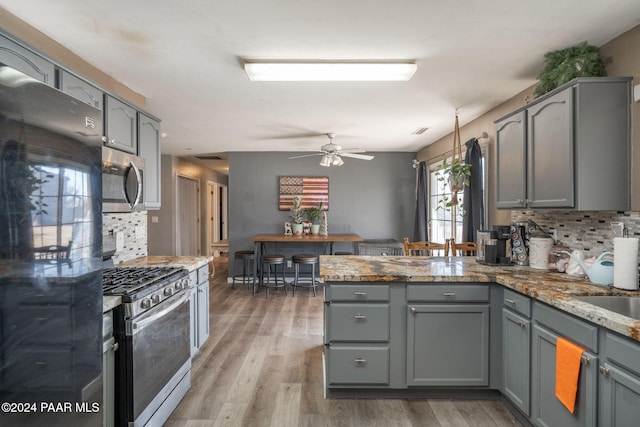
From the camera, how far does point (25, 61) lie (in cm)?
160

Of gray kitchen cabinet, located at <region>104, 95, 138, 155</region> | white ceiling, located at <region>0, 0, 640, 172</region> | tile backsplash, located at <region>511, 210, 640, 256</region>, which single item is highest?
white ceiling, located at <region>0, 0, 640, 172</region>

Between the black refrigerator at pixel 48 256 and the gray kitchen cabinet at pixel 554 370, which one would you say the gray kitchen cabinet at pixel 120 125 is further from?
the gray kitchen cabinet at pixel 554 370

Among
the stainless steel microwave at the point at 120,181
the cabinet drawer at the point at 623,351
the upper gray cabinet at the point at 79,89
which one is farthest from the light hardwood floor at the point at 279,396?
the upper gray cabinet at the point at 79,89

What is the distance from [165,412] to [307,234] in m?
3.97

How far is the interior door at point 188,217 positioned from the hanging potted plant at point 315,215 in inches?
112

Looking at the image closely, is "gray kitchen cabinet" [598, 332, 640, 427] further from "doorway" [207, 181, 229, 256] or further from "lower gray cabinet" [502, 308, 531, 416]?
"doorway" [207, 181, 229, 256]

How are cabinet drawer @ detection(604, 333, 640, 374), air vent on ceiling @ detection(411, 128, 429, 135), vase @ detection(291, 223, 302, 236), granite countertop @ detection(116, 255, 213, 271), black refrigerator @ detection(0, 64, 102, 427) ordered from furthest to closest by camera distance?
vase @ detection(291, 223, 302, 236) → air vent on ceiling @ detection(411, 128, 429, 135) → granite countertop @ detection(116, 255, 213, 271) → cabinet drawer @ detection(604, 333, 640, 374) → black refrigerator @ detection(0, 64, 102, 427)

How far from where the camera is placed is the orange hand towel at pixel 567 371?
5.11 ft

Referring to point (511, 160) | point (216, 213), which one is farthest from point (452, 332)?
point (216, 213)

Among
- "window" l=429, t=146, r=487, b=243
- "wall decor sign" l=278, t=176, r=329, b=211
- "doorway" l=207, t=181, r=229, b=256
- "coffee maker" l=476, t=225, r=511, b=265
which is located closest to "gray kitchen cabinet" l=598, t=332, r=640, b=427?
"coffee maker" l=476, t=225, r=511, b=265

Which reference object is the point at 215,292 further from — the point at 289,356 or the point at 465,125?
the point at 465,125

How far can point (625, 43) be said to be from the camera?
2027mm

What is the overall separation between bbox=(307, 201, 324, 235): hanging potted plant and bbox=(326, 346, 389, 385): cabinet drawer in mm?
3705

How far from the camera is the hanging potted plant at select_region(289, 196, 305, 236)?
19.1 feet
